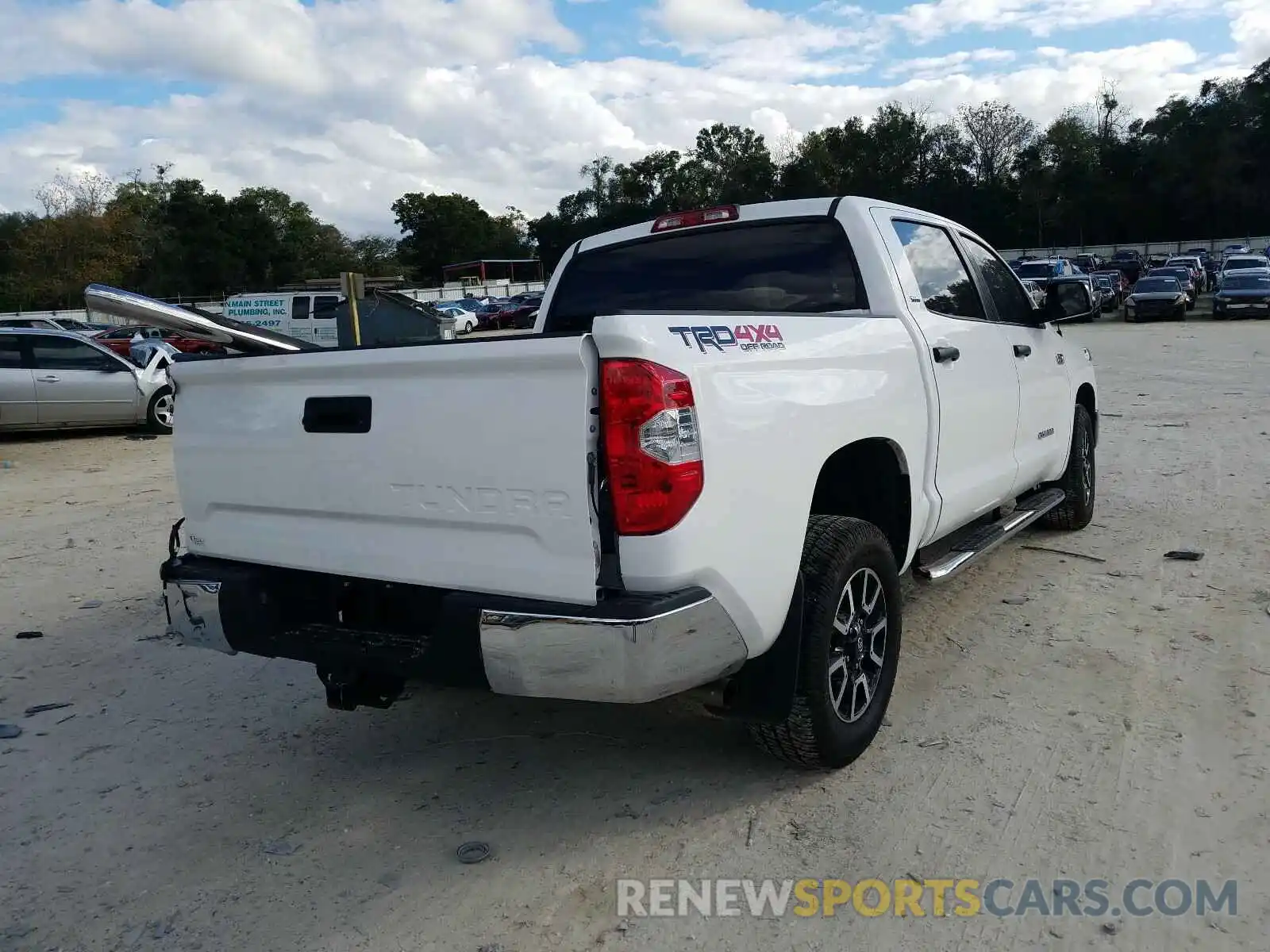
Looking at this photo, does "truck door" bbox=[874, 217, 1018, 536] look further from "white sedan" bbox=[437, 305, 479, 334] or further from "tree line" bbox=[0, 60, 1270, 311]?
"tree line" bbox=[0, 60, 1270, 311]

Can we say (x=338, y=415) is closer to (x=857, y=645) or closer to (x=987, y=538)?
(x=857, y=645)

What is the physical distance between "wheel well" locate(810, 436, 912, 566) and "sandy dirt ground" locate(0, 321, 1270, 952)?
0.74m

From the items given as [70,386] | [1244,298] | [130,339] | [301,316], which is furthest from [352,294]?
[1244,298]

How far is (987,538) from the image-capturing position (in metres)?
4.67

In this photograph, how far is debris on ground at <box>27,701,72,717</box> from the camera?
437 cm

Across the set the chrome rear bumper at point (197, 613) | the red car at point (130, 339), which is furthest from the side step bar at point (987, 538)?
the red car at point (130, 339)

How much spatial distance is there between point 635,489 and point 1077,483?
466 centimetres

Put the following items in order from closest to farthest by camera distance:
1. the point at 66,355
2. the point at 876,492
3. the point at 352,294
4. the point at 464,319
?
the point at 876,492 < the point at 352,294 < the point at 66,355 < the point at 464,319

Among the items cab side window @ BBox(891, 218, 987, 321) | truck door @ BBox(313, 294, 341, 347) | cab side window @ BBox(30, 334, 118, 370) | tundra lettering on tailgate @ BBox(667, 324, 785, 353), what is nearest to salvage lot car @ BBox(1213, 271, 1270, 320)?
truck door @ BBox(313, 294, 341, 347)

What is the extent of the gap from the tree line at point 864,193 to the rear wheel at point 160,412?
1887 inches

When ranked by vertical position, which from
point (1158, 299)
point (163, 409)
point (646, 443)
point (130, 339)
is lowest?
point (163, 409)

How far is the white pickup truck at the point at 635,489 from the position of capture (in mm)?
2637

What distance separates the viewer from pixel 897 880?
2.85 metres

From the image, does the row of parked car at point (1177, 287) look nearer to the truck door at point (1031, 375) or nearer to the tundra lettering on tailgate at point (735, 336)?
the truck door at point (1031, 375)
